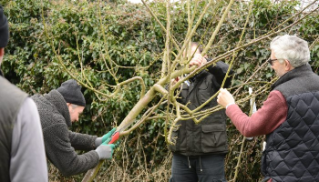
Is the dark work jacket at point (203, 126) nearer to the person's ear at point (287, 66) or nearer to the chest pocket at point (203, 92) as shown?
the chest pocket at point (203, 92)

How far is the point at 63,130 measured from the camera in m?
2.66

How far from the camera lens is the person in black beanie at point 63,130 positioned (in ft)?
8.64

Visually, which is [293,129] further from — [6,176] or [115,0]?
[115,0]

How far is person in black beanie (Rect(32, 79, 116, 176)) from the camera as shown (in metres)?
2.63

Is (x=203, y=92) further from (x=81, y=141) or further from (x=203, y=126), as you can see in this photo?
(x=81, y=141)

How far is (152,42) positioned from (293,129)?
2.95 m

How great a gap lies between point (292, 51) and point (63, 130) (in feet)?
5.29

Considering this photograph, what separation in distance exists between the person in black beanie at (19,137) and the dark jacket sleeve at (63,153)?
46.5 inches

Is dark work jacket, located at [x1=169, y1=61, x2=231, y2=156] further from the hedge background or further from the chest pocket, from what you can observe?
the hedge background

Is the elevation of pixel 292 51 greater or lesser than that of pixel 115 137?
greater

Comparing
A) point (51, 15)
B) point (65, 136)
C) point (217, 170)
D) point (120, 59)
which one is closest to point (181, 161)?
point (217, 170)

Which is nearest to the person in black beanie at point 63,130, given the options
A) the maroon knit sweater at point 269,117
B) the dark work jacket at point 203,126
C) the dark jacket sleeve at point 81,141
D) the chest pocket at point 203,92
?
the dark jacket sleeve at point 81,141

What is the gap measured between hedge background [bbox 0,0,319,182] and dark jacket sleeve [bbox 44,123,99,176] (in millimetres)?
1540

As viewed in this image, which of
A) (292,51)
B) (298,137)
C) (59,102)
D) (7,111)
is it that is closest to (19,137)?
(7,111)
